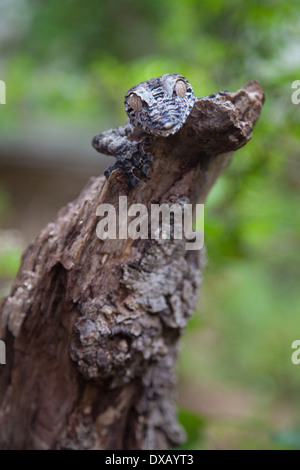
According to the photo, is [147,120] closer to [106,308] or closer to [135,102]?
[135,102]

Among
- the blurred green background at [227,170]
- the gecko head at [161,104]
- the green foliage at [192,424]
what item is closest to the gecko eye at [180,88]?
the gecko head at [161,104]

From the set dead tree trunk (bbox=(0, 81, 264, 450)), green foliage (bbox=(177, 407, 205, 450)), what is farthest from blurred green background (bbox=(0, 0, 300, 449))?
dead tree trunk (bbox=(0, 81, 264, 450))

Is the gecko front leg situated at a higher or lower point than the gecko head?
lower

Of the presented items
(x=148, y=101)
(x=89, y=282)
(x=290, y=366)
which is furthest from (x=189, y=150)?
(x=290, y=366)

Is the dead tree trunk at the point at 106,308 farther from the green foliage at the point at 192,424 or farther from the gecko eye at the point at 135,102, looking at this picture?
the green foliage at the point at 192,424

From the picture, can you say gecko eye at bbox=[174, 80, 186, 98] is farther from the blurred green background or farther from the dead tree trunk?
the blurred green background

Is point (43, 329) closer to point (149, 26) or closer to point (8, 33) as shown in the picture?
point (149, 26)

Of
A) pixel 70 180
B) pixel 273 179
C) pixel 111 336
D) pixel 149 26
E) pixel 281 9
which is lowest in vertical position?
pixel 111 336
